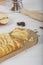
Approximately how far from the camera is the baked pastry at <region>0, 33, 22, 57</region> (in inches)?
21.7

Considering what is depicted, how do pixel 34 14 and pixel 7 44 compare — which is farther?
pixel 34 14

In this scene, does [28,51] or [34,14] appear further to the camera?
[34,14]

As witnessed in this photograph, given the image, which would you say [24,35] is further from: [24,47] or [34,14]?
[34,14]

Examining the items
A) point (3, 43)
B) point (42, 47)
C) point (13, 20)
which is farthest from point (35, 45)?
point (13, 20)

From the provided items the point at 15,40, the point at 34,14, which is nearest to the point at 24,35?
the point at 15,40

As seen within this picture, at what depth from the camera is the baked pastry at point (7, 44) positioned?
55 cm

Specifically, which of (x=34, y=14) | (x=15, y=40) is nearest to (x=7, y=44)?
(x=15, y=40)

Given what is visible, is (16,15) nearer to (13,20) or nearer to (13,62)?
(13,20)

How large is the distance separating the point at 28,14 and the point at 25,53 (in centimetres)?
37

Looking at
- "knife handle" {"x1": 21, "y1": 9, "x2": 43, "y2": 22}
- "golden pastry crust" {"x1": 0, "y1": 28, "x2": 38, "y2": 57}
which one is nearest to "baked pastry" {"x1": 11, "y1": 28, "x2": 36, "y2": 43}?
"golden pastry crust" {"x1": 0, "y1": 28, "x2": 38, "y2": 57}

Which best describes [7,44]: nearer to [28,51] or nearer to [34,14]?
[28,51]

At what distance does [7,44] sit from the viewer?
1.89 feet

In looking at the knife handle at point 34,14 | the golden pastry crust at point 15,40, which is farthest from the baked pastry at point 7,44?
the knife handle at point 34,14

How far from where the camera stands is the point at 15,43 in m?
0.59
